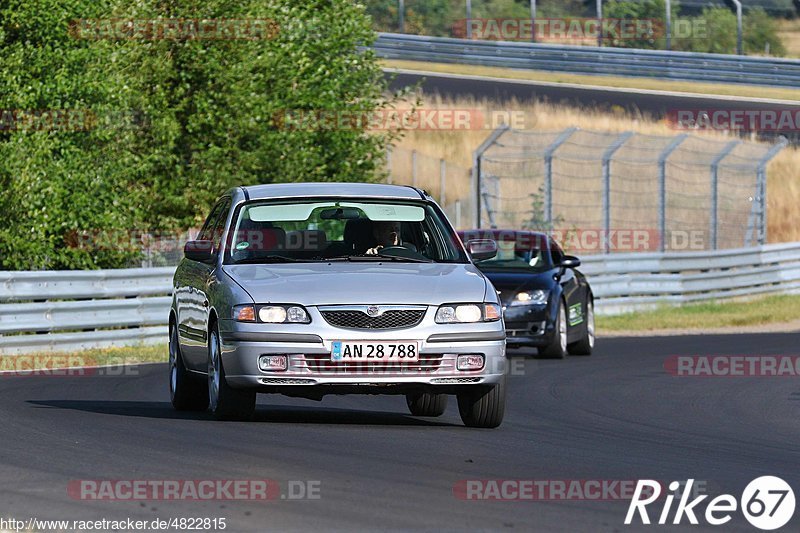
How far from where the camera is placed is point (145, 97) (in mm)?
25797

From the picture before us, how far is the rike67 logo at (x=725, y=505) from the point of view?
→ 7.57m

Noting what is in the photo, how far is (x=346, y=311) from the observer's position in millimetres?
10734

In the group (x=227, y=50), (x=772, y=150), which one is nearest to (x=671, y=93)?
Result: (x=772, y=150)

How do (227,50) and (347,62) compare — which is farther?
(347,62)

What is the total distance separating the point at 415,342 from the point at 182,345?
106 inches

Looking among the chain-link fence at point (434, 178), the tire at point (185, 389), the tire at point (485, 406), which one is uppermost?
the tire at point (485, 406)

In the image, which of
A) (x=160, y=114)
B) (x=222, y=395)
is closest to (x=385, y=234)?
(x=222, y=395)

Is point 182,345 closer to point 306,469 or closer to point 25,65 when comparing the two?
point 306,469

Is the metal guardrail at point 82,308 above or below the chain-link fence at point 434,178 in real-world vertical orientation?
above

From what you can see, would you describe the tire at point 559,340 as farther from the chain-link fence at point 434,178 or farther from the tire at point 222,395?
the chain-link fence at point 434,178

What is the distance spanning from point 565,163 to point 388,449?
111 ft

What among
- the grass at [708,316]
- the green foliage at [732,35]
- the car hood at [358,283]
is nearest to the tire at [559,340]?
the grass at [708,316]

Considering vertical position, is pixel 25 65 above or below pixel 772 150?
above

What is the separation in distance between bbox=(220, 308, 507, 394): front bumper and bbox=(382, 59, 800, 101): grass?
36896 mm
